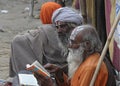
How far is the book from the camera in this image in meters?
4.67

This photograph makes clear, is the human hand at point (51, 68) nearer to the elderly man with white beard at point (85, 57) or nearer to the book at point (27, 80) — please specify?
the book at point (27, 80)

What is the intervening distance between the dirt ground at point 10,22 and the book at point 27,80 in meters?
3.22

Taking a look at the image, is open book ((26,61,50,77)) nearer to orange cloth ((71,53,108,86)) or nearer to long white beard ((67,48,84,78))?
long white beard ((67,48,84,78))

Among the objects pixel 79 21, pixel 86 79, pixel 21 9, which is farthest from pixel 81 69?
pixel 21 9

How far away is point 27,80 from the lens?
477 cm

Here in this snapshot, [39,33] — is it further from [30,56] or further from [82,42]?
[82,42]

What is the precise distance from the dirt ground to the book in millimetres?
3220

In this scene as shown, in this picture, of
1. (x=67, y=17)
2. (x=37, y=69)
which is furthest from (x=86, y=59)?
(x=67, y=17)

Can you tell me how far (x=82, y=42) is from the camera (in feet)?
14.0

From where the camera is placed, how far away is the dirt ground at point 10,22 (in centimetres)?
977

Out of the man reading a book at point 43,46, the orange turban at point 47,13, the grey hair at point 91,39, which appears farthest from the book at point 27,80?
the orange turban at point 47,13

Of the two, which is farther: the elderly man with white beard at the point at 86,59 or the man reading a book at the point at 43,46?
the man reading a book at the point at 43,46

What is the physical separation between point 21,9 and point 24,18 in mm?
1759

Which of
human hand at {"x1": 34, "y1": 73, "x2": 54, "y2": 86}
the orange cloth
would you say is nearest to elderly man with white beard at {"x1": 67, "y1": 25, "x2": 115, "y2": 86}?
the orange cloth
